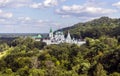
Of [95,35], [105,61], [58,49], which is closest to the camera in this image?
[105,61]

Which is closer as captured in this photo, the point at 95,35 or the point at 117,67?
the point at 117,67

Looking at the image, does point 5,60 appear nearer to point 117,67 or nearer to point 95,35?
point 117,67

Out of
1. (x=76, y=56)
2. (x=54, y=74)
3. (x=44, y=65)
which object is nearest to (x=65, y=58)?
(x=76, y=56)

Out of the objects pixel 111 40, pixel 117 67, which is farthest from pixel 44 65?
pixel 111 40

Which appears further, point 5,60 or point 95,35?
point 95,35

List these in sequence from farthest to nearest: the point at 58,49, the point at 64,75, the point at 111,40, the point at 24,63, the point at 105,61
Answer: the point at 111,40 → the point at 58,49 → the point at 24,63 → the point at 105,61 → the point at 64,75

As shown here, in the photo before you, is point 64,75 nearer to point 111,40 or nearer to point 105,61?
point 105,61

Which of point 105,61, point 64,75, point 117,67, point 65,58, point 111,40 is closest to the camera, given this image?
point 64,75

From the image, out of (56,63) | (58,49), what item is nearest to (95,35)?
(58,49)

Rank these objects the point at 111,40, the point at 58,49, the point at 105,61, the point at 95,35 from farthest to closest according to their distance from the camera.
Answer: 1. the point at 95,35
2. the point at 111,40
3. the point at 58,49
4. the point at 105,61
